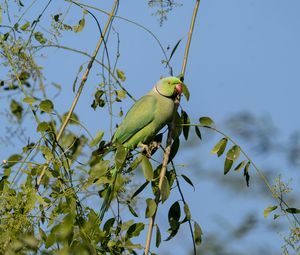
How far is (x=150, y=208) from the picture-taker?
2605 millimetres

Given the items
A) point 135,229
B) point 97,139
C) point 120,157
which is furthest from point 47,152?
point 135,229

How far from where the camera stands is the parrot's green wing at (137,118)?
365 cm

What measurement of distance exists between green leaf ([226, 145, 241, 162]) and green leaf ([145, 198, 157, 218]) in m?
0.36

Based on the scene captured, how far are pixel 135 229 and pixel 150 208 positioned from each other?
16cm

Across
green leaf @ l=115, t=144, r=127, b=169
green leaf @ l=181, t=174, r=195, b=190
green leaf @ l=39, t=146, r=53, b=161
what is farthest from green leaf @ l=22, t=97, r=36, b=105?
green leaf @ l=181, t=174, r=195, b=190

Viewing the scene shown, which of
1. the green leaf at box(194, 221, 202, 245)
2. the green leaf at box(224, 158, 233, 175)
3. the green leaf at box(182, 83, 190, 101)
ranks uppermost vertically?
the green leaf at box(182, 83, 190, 101)

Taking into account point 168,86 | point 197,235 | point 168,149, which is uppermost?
point 168,86

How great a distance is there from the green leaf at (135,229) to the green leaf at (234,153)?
418 mm

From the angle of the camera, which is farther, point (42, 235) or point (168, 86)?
point (168, 86)

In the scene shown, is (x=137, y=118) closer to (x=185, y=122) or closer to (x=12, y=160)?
(x=185, y=122)

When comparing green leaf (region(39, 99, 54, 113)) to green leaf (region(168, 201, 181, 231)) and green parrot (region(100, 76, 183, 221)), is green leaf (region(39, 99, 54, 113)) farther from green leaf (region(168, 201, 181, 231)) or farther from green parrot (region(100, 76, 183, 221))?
green parrot (region(100, 76, 183, 221))

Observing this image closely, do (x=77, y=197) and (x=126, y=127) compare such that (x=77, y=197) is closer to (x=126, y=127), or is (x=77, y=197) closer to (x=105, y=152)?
(x=105, y=152)

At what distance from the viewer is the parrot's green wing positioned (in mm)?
3652

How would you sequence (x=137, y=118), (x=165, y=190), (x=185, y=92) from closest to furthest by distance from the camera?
(x=165, y=190)
(x=185, y=92)
(x=137, y=118)
